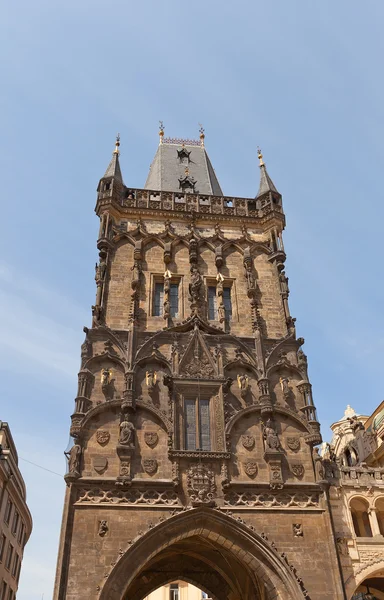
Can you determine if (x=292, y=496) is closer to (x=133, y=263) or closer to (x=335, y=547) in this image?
(x=335, y=547)

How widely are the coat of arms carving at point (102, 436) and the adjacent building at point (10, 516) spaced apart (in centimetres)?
1140

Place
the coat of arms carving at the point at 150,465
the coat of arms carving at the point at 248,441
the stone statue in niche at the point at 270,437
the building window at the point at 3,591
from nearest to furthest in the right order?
the coat of arms carving at the point at 150,465
the stone statue in niche at the point at 270,437
the coat of arms carving at the point at 248,441
the building window at the point at 3,591

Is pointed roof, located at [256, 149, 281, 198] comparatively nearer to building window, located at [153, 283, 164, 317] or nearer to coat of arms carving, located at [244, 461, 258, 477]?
building window, located at [153, 283, 164, 317]

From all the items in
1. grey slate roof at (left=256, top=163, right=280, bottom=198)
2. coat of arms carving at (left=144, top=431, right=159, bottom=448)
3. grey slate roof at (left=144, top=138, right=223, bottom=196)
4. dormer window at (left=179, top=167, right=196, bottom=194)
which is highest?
grey slate roof at (left=144, top=138, right=223, bottom=196)

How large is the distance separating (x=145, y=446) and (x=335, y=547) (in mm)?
6941

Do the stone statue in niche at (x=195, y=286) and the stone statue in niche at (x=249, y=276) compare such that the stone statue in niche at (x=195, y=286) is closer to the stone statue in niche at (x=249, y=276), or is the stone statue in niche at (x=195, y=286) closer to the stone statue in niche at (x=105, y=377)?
the stone statue in niche at (x=249, y=276)

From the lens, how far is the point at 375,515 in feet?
62.0

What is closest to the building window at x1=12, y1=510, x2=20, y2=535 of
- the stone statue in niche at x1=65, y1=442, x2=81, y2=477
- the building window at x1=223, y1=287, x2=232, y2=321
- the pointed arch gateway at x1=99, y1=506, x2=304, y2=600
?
the pointed arch gateway at x1=99, y1=506, x2=304, y2=600

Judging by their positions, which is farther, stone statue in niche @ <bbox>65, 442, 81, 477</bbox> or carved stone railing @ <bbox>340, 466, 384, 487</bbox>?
carved stone railing @ <bbox>340, 466, 384, 487</bbox>

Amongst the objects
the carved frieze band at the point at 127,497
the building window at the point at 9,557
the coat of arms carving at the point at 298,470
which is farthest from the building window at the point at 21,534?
the coat of arms carving at the point at 298,470

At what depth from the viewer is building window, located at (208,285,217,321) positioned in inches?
916

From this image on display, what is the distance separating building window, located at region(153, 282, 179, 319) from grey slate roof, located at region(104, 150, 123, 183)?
6661mm

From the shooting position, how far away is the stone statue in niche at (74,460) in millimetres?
17828

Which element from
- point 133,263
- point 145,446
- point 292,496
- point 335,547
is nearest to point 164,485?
point 145,446
